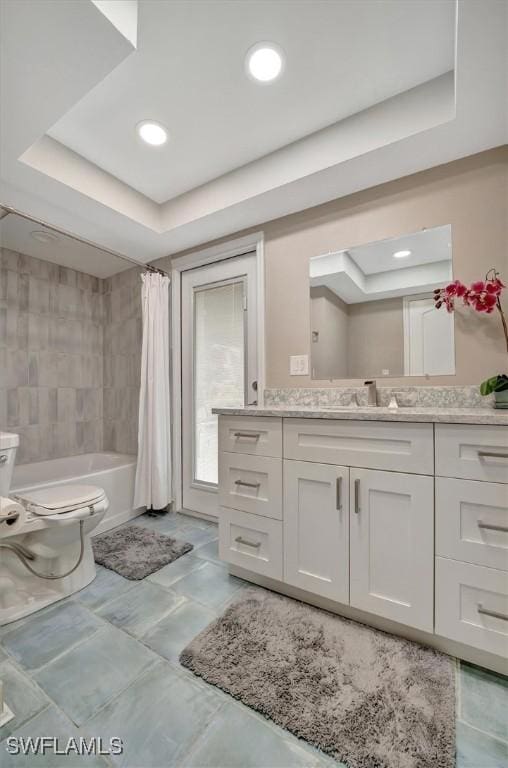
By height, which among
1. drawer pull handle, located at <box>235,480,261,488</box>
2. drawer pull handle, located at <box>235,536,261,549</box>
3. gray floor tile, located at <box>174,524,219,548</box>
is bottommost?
gray floor tile, located at <box>174,524,219,548</box>

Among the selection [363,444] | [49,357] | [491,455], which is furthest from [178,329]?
[491,455]

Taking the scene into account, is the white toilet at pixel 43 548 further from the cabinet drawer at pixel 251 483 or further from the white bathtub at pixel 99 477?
the cabinet drawer at pixel 251 483

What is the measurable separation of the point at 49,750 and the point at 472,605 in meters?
1.35

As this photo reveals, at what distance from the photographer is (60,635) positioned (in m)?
1.32

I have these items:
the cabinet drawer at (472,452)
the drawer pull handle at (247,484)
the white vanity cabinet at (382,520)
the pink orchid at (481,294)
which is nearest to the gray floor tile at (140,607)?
the white vanity cabinet at (382,520)

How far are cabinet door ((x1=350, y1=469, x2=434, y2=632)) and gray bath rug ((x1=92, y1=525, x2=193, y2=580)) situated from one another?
111 cm

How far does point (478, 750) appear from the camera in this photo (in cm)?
89

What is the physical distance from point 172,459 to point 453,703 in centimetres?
213

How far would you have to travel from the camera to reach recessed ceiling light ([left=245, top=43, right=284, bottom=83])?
1.30 metres

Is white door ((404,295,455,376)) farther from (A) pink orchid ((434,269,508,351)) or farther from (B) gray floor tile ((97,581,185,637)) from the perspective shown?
(B) gray floor tile ((97,581,185,637))

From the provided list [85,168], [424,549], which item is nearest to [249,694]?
[424,549]

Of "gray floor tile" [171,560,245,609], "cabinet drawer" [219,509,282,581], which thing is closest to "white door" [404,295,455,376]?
"cabinet drawer" [219,509,282,581]

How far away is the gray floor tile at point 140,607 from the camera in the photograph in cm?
138

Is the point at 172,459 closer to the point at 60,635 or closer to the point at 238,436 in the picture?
the point at 238,436
